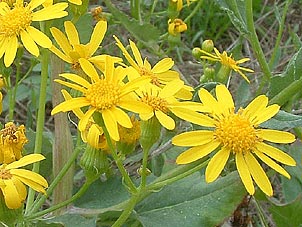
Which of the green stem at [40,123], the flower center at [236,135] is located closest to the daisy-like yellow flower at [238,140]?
the flower center at [236,135]

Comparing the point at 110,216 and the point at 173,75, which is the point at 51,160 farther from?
the point at 173,75

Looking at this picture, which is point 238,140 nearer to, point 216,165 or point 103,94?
point 216,165

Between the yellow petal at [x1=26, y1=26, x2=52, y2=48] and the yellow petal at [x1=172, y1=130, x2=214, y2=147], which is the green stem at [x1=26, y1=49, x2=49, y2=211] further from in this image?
the yellow petal at [x1=172, y1=130, x2=214, y2=147]

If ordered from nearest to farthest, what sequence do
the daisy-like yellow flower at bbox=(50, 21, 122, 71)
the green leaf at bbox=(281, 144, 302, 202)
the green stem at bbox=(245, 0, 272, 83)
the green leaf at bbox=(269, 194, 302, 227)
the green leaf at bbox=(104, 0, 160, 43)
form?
the daisy-like yellow flower at bbox=(50, 21, 122, 71) → the green stem at bbox=(245, 0, 272, 83) → the green leaf at bbox=(269, 194, 302, 227) → the green leaf at bbox=(281, 144, 302, 202) → the green leaf at bbox=(104, 0, 160, 43)

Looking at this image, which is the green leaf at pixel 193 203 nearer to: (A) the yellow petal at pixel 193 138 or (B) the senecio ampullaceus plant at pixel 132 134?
(B) the senecio ampullaceus plant at pixel 132 134

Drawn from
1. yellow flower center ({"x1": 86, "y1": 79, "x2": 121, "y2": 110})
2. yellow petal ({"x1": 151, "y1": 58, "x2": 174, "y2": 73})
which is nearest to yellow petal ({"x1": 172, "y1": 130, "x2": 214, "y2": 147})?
yellow flower center ({"x1": 86, "y1": 79, "x2": 121, "y2": 110})

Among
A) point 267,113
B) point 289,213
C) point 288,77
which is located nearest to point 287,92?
point 288,77
